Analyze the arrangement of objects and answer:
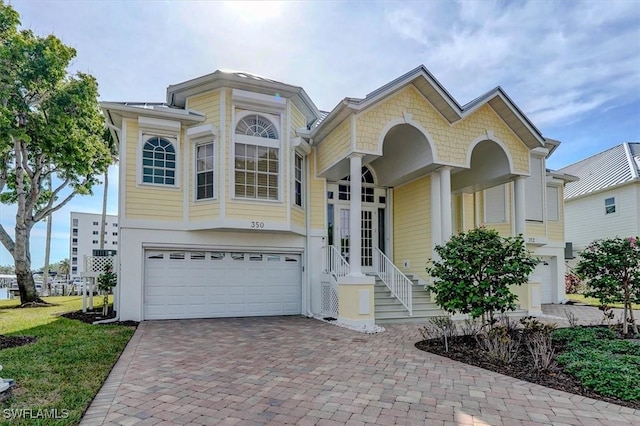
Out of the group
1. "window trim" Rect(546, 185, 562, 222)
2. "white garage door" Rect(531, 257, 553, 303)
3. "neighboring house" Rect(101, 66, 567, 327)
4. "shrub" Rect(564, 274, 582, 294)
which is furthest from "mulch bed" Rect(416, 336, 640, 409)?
"shrub" Rect(564, 274, 582, 294)

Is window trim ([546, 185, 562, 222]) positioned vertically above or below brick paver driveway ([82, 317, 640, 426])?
above

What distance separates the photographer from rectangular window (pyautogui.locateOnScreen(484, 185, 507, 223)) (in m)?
14.5

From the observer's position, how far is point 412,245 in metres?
12.6

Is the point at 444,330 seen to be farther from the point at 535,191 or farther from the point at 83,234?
the point at 83,234

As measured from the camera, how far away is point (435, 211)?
11602mm

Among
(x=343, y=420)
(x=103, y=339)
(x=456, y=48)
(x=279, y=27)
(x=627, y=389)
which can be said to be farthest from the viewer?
(x=456, y=48)

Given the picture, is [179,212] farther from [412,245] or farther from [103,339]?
[412,245]

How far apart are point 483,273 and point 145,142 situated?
9.34m

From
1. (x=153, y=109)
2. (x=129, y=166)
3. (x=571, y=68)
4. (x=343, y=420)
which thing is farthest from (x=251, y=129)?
(x=571, y=68)

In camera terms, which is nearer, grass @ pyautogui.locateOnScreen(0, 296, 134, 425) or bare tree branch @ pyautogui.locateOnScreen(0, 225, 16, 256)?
grass @ pyautogui.locateOnScreen(0, 296, 134, 425)

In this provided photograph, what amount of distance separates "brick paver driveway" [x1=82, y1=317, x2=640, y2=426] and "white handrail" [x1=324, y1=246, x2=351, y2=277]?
3502 mm

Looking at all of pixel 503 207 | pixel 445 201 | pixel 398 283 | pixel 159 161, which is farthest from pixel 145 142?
pixel 503 207

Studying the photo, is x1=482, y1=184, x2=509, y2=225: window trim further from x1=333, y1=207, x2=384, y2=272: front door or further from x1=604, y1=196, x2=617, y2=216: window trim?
x1=604, y1=196, x2=617, y2=216: window trim

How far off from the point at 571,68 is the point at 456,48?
13.8 feet
